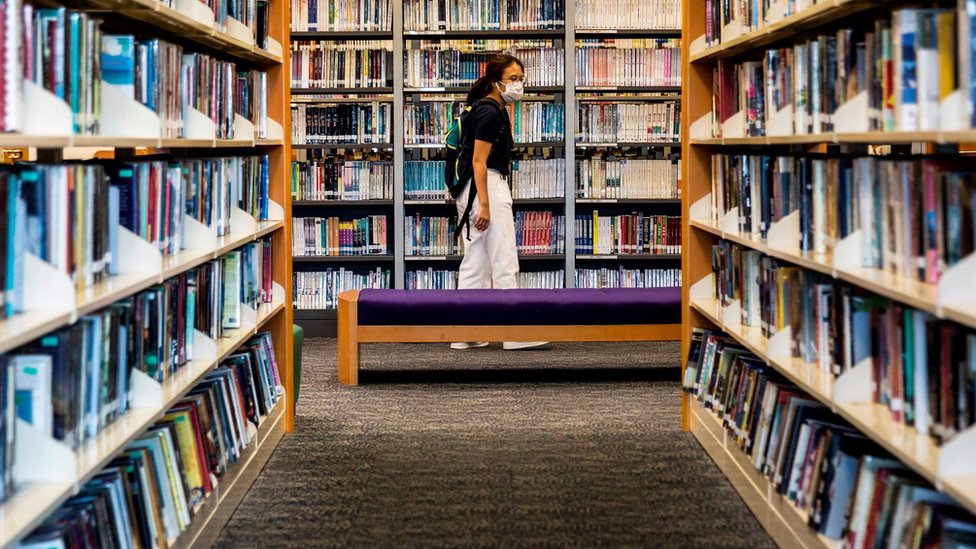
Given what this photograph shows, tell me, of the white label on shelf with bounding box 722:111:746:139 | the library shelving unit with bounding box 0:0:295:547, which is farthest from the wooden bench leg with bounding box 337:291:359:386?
the white label on shelf with bounding box 722:111:746:139

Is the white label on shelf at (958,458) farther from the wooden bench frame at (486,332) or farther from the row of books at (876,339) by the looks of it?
the wooden bench frame at (486,332)

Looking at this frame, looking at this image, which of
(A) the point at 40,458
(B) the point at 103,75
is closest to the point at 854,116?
(B) the point at 103,75

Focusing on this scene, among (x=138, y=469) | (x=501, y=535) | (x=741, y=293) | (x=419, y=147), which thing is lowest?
(x=501, y=535)

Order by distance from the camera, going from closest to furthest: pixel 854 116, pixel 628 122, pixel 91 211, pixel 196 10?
1. pixel 91 211
2. pixel 854 116
3. pixel 196 10
4. pixel 628 122

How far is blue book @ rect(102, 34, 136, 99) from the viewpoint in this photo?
9.57ft

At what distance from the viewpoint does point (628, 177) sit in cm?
748

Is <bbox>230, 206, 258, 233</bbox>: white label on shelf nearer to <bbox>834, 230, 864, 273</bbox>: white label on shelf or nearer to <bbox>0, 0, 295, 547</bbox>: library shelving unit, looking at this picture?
<bbox>0, 0, 295, 547</bbox>: library shelving unit

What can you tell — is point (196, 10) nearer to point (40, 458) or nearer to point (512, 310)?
point (40, 458)

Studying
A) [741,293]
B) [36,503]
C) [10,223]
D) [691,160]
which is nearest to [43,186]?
[10,223]

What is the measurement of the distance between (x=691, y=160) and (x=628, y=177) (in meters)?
2.85

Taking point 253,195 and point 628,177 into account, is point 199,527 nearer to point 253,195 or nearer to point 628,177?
point 253,195

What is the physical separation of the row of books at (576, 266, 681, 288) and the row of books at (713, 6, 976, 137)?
375 centimetres

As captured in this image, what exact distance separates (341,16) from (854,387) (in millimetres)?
5257

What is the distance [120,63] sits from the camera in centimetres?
292
